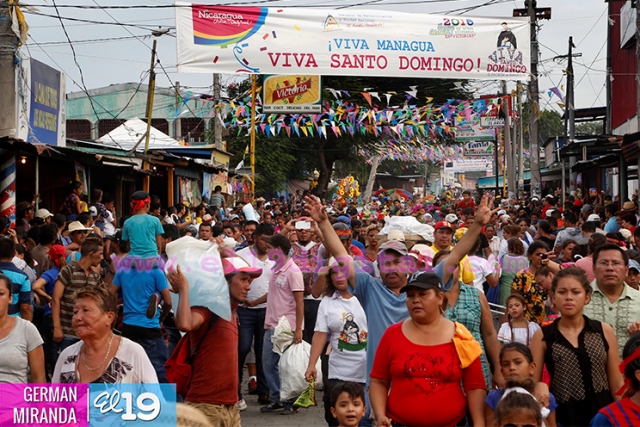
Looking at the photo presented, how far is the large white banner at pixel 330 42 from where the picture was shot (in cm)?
1411

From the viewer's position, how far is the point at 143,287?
8234mm

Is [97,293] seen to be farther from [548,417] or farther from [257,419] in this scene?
[257,419]

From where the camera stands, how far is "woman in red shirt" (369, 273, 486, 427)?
4559 mm

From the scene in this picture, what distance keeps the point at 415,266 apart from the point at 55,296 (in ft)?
11.6

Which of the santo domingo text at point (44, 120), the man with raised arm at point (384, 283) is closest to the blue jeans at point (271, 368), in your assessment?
the man with raised arm at point (384, 283)

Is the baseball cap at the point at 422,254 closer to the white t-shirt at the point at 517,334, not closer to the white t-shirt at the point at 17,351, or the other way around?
the white t-shirt at the point at 517,334

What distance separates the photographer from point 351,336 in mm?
6762

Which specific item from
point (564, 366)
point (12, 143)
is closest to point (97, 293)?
point (564, 366)

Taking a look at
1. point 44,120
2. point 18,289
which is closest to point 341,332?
point 18,289

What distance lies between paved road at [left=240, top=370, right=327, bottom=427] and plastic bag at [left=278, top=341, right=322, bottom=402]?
0.20 meters

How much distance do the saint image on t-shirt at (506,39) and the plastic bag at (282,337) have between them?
26.2 ft

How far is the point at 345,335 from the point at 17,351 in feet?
8.42

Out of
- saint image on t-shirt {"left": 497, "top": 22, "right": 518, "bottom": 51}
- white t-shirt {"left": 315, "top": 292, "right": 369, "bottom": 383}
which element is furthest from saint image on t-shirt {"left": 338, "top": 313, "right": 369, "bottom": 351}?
saint image on t-shirt {"left": 497, "top": 22, "right": 518, "bottom": 51}

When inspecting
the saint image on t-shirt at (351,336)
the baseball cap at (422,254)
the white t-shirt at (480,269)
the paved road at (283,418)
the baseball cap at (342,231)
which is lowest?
the paved road at (283,418)
